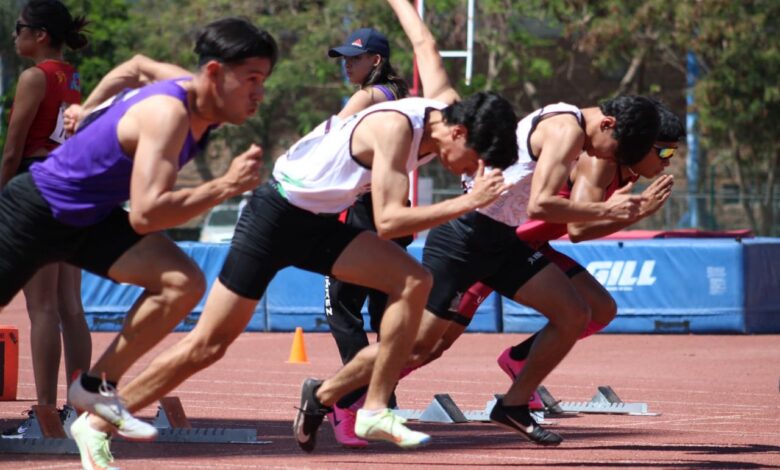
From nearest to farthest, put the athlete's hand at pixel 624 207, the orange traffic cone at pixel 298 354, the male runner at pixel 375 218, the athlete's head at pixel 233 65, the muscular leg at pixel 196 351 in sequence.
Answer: the athlete's head at pixel 233 65
the muscular leg at pixel 196 351
the male runner at pixel 375 218
the athlete's hand at pixel 624 207
the orange traffic cone at pixel 298 354

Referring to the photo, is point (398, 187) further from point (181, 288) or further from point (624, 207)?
point (624, 207)

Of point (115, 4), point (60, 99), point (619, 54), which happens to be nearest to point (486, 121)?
point (60, 99)

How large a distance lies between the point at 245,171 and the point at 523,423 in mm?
2374

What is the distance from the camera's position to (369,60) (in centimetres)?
841

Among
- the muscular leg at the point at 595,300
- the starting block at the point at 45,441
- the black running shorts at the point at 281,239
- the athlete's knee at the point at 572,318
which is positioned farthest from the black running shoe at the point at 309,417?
the muscular leg at the point at 595,300

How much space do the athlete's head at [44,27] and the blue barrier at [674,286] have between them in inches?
368

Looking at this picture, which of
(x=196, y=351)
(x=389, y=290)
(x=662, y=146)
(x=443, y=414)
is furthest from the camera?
(x=443, y=414)

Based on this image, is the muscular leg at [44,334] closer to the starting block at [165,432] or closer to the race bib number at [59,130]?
the starting block at [165,432]

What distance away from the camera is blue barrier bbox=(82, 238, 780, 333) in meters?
16.9

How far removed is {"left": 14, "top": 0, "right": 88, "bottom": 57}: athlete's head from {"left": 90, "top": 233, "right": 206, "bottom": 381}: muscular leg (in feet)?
6.67

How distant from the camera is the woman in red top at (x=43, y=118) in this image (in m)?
7.41

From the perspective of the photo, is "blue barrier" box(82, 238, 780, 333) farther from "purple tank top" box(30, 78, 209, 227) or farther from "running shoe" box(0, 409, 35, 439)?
"purple tank top" box(30, 78, 209, 227)

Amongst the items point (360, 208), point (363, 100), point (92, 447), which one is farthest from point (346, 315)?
point (92, 447)

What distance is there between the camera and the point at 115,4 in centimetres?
4169
